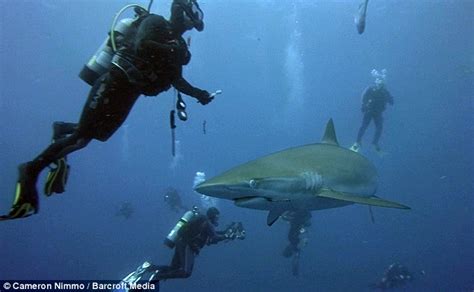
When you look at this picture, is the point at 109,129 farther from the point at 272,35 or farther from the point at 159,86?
the point at 272,35

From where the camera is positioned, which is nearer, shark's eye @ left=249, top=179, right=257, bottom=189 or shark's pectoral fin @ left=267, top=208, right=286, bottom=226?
shark's eye @ left=249, top=179, right=257, bottom=189

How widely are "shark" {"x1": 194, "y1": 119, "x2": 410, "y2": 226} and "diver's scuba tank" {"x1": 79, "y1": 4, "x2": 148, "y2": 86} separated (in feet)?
5.30

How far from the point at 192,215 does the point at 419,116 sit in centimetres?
8587

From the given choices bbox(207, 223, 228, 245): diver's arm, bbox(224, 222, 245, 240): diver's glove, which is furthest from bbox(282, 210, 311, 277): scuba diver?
bbox(207, 223, 228, 245): diver's arm

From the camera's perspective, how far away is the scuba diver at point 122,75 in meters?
3.86

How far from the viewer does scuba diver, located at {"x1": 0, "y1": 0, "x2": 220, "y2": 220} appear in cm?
386

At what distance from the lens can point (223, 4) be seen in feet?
152

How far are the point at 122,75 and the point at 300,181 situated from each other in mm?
2443

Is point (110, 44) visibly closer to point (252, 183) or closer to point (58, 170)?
point (58, 170)

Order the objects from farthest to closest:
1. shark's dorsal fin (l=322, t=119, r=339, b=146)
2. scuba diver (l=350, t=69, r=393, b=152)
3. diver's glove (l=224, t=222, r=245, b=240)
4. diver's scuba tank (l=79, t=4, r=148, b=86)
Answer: scuba diver (l=350, t=69, r=393, b=152)
diver's glove (l=224, t=222, r=245, b=240)
shark's dorsal fin (l=322, t=119, r=339, b=146)
diver's scuba tank (l=79, t=4, r=148, b=86)

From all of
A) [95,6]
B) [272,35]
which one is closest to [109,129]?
[95,6]

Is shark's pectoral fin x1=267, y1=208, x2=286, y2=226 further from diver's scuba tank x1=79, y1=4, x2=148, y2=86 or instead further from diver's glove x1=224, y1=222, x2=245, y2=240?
diver's glove x1=224, y1=222, x2=245, y2=240

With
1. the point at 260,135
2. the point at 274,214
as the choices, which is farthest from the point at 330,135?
the point at 260,135

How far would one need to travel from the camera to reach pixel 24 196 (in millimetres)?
3918
